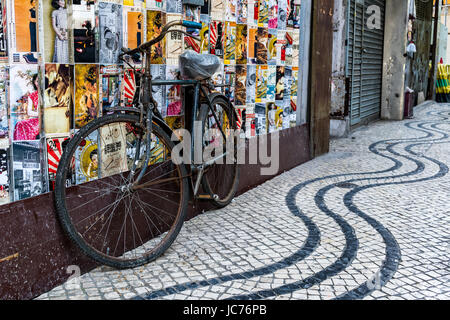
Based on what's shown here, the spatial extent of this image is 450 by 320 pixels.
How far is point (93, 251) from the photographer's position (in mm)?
2758

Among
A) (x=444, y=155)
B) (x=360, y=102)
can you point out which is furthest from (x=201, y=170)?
(x=360, y=102)

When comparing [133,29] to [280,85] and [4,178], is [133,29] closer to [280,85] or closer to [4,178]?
[4,178]

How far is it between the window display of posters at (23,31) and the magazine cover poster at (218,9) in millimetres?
1897

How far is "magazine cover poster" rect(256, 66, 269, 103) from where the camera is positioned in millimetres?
4986

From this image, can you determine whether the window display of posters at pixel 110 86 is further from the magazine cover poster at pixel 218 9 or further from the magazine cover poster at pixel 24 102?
the magazine cover poster at pixel 218 9

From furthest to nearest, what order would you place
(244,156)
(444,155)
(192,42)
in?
(444,155) < (244,156) < (192,42)

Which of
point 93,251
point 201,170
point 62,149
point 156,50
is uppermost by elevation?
point 156,50

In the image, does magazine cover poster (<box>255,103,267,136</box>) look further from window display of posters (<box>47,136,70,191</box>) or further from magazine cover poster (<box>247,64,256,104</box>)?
window display of posters (<box>47,136,70,191</box>)

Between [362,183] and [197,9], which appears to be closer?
[197,9]

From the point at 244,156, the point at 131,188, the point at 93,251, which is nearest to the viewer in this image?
the point at 93,251

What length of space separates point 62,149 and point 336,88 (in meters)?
6.00

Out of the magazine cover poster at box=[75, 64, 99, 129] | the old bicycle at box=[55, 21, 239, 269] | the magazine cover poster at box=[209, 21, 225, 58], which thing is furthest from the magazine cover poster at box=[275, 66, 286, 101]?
the magazine cover poster at box=[75, 64, 99, 129]

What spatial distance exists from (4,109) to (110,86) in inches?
30.6

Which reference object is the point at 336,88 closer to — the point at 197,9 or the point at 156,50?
the point at 197,9
